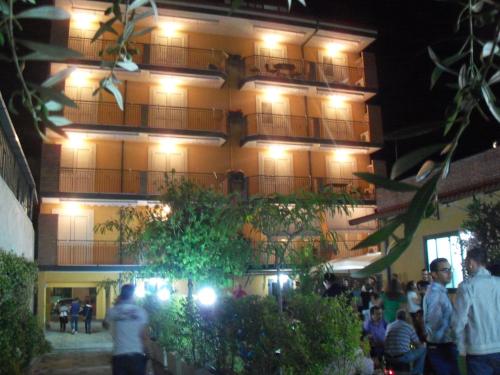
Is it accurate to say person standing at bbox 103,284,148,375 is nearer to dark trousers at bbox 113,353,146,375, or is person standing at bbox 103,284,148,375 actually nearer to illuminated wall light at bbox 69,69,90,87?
dark trousers at bbox 113,353,146,375

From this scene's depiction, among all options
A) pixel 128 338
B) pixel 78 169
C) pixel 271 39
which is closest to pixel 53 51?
pixel 128 338

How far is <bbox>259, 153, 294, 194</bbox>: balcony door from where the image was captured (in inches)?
1017

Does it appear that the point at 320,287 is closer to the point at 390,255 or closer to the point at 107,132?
the point at 390,255

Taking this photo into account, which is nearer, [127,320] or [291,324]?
[291,324]

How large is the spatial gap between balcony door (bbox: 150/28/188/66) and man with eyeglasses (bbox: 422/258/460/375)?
20.6m

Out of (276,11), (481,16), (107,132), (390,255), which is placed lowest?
(390,255)

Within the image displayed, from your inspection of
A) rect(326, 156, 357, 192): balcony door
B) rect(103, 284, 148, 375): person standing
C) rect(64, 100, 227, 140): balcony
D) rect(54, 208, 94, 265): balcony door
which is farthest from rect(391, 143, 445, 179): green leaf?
rect(326, 156, 357, 192): balcony door

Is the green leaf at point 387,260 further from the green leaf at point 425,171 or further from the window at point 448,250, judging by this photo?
the window at point 448,250

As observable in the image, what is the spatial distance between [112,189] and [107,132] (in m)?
2.34

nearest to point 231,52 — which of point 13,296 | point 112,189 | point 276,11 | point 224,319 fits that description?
point 276,11

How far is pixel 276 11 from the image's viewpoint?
88.9 ft

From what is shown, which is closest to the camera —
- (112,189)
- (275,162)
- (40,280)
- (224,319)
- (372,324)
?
(224,319)

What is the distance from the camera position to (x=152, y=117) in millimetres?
25031

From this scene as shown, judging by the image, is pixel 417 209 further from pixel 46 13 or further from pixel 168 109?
pixel 168 109
